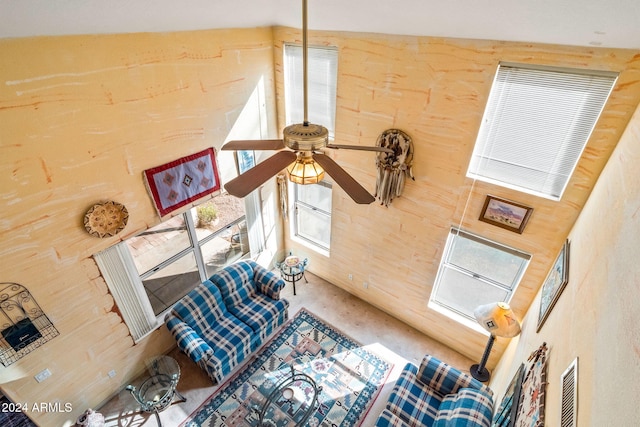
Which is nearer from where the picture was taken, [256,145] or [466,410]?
[256,145]

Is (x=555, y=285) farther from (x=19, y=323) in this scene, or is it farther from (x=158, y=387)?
(x=19, y=323)

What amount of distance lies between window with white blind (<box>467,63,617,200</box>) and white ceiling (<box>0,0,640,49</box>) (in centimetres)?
32

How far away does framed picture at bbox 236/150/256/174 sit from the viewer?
14.4 ft

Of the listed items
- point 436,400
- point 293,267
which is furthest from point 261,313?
point 436,400

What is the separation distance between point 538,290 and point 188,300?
4237 millimetres

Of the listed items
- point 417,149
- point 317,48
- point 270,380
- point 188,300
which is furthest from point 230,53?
point 270,380

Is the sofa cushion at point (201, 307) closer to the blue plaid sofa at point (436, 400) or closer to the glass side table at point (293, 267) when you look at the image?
the glass side table at point (293, 267)

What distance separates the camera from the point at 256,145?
2.30m

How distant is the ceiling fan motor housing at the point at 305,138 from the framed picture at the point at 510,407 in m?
2.45

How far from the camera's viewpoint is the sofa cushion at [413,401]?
11.3 feet

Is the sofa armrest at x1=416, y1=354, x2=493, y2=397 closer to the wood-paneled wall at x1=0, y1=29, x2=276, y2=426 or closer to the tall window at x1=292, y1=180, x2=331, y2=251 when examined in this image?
the tall window at x1=292, y1=180, x2=331, y2=251

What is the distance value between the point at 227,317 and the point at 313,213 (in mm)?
2077

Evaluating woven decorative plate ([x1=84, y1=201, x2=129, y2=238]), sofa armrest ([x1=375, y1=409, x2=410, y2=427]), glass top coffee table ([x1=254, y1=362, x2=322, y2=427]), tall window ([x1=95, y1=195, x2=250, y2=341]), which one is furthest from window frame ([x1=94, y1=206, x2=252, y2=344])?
sofa armrest ([x1=375, y1=409, x2=410, y2=427])

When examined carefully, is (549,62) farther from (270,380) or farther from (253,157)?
(270,380)
